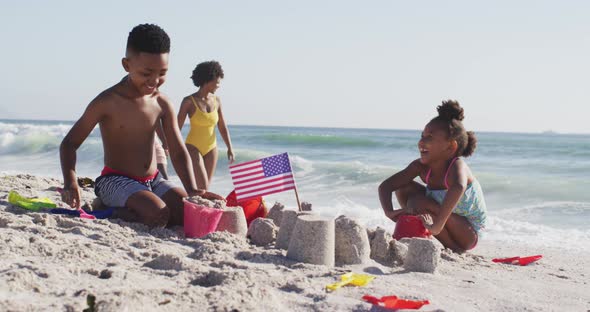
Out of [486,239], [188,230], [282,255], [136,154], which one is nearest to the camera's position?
[282,255]

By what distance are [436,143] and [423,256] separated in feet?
3.72

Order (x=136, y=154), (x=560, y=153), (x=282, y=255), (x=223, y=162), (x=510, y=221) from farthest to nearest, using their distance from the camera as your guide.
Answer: (x=560, y=153) < (x=223, y=162) < (x=510, y=221) < (x=136, y=154) < (x=282, y=255)

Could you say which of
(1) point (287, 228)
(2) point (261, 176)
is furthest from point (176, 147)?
(1) point (287, 228)

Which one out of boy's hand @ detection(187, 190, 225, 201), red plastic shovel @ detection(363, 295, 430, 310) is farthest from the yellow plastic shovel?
boy's hand @ detection(187, 190, 225, 201)

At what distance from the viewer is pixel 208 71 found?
6.92 m

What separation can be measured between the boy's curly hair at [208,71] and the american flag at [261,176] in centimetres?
220

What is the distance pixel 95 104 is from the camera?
446cm

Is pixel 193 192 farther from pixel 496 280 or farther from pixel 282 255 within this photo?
pixel 496 280

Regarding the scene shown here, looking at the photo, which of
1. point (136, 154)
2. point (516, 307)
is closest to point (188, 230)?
point (136, 154)

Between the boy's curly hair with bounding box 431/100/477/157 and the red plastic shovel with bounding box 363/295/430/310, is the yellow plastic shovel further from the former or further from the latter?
the boy's curly hair with bounding box 431/100/477/157

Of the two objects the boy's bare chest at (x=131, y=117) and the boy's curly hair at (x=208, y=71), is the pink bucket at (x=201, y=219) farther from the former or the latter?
the boy's curly hair at (x=208, y=71)

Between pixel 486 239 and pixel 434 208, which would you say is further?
pixel 486 239

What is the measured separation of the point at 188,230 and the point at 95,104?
3.73 ft

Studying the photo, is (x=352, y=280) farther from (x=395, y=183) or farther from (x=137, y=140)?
(x=137, y=140)
